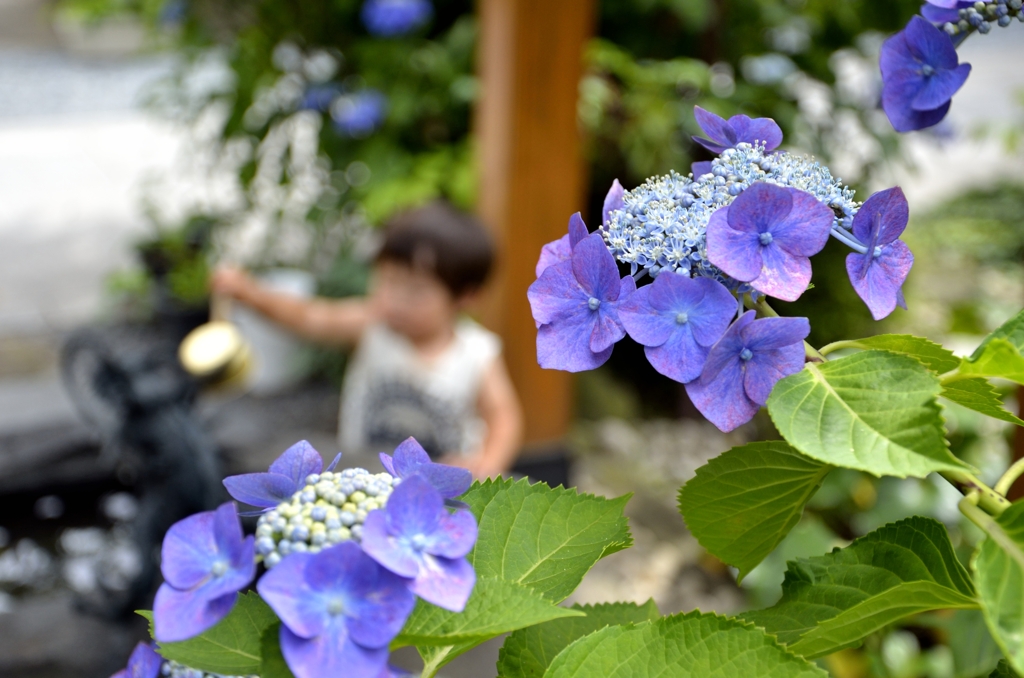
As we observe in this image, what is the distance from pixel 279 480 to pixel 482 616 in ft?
0.30

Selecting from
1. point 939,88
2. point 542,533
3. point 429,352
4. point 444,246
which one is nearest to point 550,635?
point 542,533

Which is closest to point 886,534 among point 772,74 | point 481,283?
point 481,283

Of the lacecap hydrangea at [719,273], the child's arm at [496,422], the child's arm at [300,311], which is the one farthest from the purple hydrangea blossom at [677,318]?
the child's arm at [300,311]

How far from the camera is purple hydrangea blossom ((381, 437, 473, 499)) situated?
0.34 m

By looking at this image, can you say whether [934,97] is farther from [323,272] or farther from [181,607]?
[323,272]

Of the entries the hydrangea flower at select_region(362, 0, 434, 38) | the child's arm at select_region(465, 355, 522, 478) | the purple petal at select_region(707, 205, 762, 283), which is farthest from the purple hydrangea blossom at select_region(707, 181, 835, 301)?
the hydrangea flower at select_region(362, 0, 434, 38)

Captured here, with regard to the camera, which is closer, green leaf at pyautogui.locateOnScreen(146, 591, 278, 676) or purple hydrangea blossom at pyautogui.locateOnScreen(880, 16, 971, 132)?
green leaf at pyautogui.locateOnScreen(146, 591, 278, 676)

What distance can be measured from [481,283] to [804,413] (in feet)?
6.24

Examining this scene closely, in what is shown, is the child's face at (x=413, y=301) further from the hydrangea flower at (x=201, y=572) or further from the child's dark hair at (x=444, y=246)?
the hydrangea flower at (x=201, y=572)

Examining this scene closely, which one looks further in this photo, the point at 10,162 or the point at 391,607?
the point at 10,162

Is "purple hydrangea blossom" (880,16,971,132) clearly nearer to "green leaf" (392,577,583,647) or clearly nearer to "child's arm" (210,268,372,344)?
"green leaf" (392,577,583,647)

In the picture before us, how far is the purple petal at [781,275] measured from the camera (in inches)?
13.4

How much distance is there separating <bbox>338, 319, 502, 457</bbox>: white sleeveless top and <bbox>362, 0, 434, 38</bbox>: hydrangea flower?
3.68 ft

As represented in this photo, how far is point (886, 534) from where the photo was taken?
417 mm
